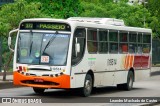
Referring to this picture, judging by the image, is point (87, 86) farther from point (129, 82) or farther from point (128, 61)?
point (129, 82)

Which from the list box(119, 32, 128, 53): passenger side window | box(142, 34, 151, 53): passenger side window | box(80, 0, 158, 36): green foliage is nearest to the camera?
box(119, 32, 128, 53): passenger side window

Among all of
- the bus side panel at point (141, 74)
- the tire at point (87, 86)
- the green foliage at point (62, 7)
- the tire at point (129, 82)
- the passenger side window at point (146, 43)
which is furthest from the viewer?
the green foliage at point (62, 7)

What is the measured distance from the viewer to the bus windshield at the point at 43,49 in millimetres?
19766

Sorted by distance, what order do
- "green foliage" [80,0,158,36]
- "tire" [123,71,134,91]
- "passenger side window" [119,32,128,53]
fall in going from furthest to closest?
"green foliage" [80,0,158,36]
"tire" [123,71,134,91]
"passenger side window" [119,32,128,53]

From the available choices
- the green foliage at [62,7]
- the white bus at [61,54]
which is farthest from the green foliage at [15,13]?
the green foliage at [62,7]

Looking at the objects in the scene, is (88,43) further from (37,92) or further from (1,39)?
(1,39)

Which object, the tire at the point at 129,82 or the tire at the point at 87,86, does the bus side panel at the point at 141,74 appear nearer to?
the tire at the point at 129,82

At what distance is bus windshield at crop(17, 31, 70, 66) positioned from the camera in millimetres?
19766

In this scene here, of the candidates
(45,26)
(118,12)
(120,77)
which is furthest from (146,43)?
(118,12)

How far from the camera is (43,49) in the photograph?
19875 mm

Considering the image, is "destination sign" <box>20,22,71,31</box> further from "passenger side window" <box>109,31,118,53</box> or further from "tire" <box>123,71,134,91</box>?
"tire" <box>123,71,134,91</box>

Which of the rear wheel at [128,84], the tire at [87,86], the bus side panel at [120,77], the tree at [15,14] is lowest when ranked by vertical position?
the rear wheel at [128,84]

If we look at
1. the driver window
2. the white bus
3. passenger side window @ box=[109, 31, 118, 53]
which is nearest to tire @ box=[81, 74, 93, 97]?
the white bus

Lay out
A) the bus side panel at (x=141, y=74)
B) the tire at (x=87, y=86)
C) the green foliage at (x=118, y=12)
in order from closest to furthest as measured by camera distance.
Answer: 1. the tire at (x=87, y=86)
2. the bus side panel at (x=141, y=74)
3. the green foliage at (x=118, y=12)
